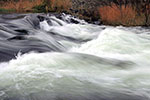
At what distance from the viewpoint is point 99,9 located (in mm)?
12125

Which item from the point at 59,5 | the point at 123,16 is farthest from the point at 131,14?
the point at 59,5

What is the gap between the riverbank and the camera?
10266 millimetres

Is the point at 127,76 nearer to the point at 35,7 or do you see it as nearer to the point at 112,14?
the point at 112,14

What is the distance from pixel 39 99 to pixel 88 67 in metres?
1.63

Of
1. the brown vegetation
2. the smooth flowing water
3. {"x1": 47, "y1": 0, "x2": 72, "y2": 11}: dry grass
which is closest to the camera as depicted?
the smooth flowing water

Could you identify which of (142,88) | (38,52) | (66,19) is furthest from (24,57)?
(66,19)

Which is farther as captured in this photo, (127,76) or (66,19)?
(66,19)

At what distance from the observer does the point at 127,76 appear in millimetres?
3760

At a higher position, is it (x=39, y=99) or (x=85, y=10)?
(x=39, y=99)

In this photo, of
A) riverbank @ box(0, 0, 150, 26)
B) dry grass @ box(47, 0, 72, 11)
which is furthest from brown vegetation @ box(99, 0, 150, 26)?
dry grass @ box(47, 0, 72, 11)

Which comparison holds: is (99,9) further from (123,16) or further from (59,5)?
(59,5)

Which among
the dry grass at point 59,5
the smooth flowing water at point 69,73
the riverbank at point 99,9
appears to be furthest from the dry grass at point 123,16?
the smooth flowing water at point 69,73

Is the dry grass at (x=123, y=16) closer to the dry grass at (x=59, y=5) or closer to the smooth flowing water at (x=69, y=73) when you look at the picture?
the dry grass at (x=59, y=5)

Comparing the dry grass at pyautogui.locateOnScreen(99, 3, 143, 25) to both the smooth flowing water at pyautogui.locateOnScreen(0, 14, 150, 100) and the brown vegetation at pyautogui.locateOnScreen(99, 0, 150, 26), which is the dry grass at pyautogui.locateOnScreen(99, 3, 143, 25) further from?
the smooth flowing water at pyautogui.locateOnScreen(0, 14, 150, 100)
